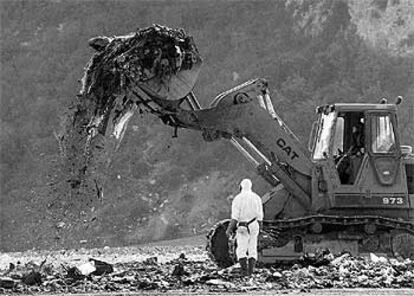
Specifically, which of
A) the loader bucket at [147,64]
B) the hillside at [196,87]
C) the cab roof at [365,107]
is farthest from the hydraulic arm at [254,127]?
the hillside at [196,87]

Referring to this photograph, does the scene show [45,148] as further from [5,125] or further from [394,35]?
[394,35]

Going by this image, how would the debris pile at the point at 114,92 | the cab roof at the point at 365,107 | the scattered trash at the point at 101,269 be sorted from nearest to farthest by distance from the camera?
the scattered trash at the point at 101,269 < the debris pile at the point at 114,92 < the cab roof at the point at 365,107

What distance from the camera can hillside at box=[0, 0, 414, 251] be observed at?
150 feet

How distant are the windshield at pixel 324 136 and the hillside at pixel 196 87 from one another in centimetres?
2082

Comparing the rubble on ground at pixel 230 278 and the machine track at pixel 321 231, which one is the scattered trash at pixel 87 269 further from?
the machine track at pixel 321 231

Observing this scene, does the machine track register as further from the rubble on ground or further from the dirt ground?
the dirt ground

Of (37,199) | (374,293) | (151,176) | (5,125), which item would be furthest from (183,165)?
(374,293)

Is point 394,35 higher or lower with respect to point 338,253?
higher

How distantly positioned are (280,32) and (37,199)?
14.9m

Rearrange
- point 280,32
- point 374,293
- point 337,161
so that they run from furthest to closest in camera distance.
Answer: point 280,32 < point 337,161 < point 374,293

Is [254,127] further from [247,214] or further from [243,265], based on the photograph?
[243,265]

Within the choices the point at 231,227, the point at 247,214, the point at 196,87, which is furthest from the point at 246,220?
the point at 196,87

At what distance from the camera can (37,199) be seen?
1946 inches

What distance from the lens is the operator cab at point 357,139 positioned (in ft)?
67.1
